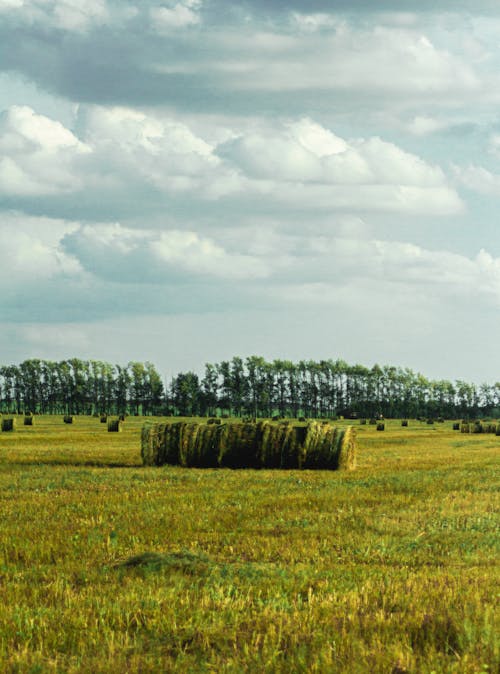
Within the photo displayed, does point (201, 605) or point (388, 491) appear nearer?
point (201, 605)

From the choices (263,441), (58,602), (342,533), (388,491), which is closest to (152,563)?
(58,602)

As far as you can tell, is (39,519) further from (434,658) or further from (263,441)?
(263,441)

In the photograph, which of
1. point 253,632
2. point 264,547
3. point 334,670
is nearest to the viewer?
point 334,670

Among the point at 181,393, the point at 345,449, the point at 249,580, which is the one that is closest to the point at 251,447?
the point at 345,449

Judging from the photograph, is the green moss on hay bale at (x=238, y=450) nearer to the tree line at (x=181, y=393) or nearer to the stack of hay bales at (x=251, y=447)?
the stack of hay bales at (x=251, y=447)

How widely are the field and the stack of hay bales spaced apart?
657cm

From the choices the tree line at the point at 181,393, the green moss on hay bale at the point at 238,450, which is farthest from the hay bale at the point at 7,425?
the tree line at the point at 181,393

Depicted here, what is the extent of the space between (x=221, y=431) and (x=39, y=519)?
11928 millimetres

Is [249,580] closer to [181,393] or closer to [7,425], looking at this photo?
[7,425]

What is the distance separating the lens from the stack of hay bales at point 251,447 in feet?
80.8

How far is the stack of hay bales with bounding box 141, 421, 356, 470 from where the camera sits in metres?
24.6

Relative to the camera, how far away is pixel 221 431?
2516 centimetres

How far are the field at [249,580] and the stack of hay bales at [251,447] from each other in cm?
657

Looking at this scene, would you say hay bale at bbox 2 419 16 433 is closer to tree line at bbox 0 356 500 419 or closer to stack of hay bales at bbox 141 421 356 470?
stack of hay bales at bbox 141 421 356 470
